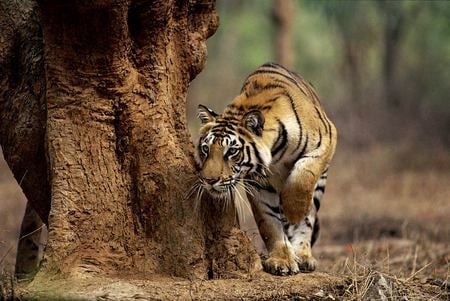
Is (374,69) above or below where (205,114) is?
above

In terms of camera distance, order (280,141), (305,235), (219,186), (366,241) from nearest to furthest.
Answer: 1. (219,186)
2. (280,141)
3. (305,235)
4. (366,241)

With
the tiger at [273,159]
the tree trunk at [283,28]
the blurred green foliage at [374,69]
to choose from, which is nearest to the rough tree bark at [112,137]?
the tiger at [273,159]

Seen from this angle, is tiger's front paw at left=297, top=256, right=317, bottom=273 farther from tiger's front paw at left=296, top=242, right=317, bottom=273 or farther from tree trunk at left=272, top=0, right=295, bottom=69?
tree trunk at left=272, top=0, right=295, bottom=69

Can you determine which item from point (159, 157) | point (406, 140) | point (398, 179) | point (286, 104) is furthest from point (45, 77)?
point (406, 140)

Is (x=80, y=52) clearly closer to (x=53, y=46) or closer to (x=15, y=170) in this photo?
(x=53, y=46)

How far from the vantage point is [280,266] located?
20.1ft

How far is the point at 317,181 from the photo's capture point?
22.0 feet

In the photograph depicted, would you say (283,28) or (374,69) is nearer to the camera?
(283,28)

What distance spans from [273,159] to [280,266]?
0.85 m

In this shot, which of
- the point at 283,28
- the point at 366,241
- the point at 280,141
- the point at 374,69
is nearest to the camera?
the point at 280,141

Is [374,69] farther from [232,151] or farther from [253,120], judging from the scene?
[232,151]

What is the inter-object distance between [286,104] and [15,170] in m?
2.11

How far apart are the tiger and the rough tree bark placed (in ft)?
0.72

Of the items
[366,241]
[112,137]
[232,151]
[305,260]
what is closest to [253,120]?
[232,151]
